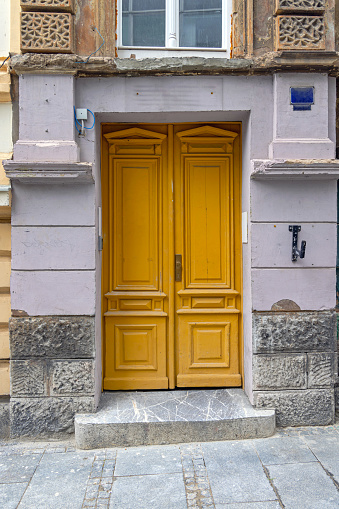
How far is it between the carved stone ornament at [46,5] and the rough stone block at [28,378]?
3668mm

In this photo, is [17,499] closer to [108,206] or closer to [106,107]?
[108,206]

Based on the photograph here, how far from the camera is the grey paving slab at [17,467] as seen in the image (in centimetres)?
344

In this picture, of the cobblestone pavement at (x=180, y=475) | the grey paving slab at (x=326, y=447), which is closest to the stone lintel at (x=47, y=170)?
the cobblestone pavement at (x=180, y=475)

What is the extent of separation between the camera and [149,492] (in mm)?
3197

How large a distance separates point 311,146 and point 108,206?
2.34m

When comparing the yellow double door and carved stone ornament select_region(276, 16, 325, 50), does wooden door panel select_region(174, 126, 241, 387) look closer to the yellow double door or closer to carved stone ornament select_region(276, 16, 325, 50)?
the yellow double door

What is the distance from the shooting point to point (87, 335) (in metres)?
4.12

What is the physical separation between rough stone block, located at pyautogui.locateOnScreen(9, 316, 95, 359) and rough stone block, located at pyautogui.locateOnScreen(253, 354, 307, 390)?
1.78m

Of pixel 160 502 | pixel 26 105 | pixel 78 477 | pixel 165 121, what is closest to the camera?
pixel 160 502

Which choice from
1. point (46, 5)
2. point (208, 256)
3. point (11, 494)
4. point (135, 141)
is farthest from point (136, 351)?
point (46, 5)

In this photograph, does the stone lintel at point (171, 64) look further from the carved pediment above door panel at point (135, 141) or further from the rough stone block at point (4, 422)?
the rough stone block at point (4, 422)

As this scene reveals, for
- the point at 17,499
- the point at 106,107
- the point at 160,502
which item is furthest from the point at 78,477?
the point at 106,107

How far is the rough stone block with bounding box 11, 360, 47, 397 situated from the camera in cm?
410

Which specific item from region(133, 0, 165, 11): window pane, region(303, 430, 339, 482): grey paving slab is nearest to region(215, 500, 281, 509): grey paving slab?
region(303, 430, 339, 482): grey paving slab
